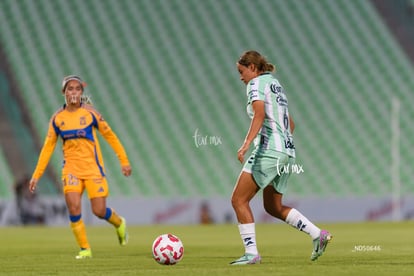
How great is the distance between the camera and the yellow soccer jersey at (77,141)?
32.9 ft

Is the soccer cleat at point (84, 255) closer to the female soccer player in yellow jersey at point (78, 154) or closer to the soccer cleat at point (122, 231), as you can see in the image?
the female soccer player in yellow jersey at point (78, 154)

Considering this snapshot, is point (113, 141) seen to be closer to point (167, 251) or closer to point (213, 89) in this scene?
point (167, 251)

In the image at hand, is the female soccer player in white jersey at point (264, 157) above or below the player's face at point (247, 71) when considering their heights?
below

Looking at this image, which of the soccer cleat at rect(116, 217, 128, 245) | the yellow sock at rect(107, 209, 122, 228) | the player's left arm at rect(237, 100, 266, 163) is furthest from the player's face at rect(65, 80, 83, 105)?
the player's left arm at rect(237, 100, 266, 163)

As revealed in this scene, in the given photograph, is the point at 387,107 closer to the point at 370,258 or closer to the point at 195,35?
the point at 195,35

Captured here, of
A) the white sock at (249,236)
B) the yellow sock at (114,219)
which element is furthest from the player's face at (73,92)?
Answer: the white sock at (249,236)

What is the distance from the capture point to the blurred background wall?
2445 cm

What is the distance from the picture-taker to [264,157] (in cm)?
828

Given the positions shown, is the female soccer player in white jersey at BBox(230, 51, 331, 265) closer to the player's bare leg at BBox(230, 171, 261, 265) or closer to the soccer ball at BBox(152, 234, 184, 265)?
the player's bare leg at BBox(230, 171, 261, 265)

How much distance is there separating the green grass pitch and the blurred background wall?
309 inches

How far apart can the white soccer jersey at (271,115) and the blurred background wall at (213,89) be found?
13.8m

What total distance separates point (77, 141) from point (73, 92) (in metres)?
0.54

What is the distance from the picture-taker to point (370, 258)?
366 inches

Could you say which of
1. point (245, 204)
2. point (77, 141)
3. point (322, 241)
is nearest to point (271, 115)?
point (245, 204)
